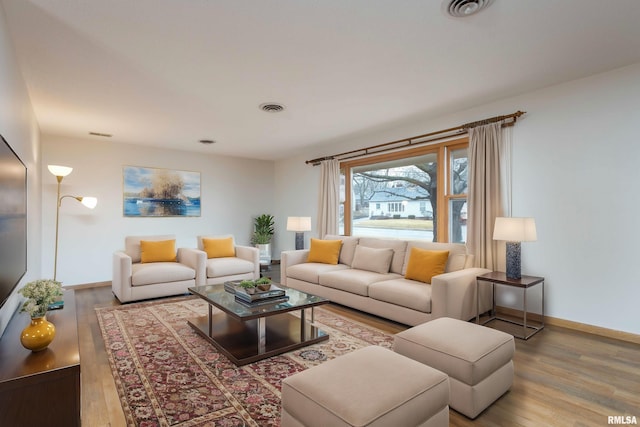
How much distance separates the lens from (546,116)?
3439 millimetres

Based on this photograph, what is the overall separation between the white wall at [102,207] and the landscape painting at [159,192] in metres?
0.10

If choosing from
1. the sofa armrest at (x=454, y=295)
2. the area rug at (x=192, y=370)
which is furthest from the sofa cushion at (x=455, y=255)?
the area rug at (x=192, y=370)

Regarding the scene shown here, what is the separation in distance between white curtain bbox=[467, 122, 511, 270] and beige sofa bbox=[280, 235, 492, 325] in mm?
323

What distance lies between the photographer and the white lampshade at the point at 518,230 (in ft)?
10.4

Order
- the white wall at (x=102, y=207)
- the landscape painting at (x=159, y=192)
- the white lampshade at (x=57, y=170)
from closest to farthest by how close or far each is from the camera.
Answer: the white lampshade at (x=57, y=170)
the white wall at (x=102, y=207)
the landscape painting at (x=159, y=192)

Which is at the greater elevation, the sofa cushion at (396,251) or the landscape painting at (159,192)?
the landscape painting at (159,192)

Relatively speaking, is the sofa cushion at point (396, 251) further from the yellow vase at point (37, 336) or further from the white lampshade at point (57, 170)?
the white lampshade at point (57, 170)

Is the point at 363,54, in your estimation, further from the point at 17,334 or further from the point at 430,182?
the point at 17,334

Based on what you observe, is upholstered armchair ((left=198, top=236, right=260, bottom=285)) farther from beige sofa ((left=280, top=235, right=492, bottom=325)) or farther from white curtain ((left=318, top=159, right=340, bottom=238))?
white curtain ((left=318, top=159, right=340, bottom=238))

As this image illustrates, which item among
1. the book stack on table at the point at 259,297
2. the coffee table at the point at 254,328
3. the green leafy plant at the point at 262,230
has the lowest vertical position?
the coffee table at the point at 254,328

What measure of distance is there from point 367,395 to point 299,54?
8.02 ft

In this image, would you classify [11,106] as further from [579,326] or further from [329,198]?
[579,326]

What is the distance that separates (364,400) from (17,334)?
2051mm

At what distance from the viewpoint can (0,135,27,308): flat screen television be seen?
1680 millimetres
